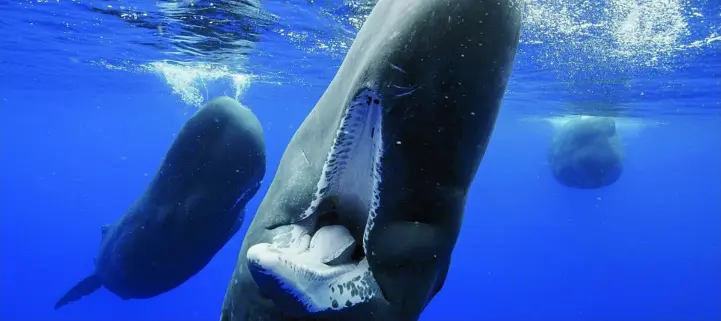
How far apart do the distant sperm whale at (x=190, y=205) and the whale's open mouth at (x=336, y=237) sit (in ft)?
10.3

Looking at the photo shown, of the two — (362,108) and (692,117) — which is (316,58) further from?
(692,117)

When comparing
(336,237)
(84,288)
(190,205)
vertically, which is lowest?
(84,288)

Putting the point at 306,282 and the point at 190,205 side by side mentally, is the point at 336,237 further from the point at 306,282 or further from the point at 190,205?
the point at 190,205

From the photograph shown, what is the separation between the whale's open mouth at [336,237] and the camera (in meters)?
1.42

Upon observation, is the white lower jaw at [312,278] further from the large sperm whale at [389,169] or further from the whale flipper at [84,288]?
the whale flipper at [84,288]

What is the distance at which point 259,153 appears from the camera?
4.78m

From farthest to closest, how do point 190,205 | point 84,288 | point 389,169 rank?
point 84,288 < point 190,205 < point 389,169

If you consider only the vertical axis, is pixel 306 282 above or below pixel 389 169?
below

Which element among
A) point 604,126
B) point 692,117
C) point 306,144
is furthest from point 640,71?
Answer: point 306,144

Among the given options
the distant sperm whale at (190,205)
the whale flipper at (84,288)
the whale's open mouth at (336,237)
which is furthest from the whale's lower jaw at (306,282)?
the whale flipper at (84,288)

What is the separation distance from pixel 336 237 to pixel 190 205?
3.97 metres

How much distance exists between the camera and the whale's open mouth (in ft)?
4.64

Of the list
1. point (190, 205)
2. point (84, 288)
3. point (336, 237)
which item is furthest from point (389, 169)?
point (84, 288)

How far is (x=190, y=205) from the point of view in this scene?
5.29 metres
